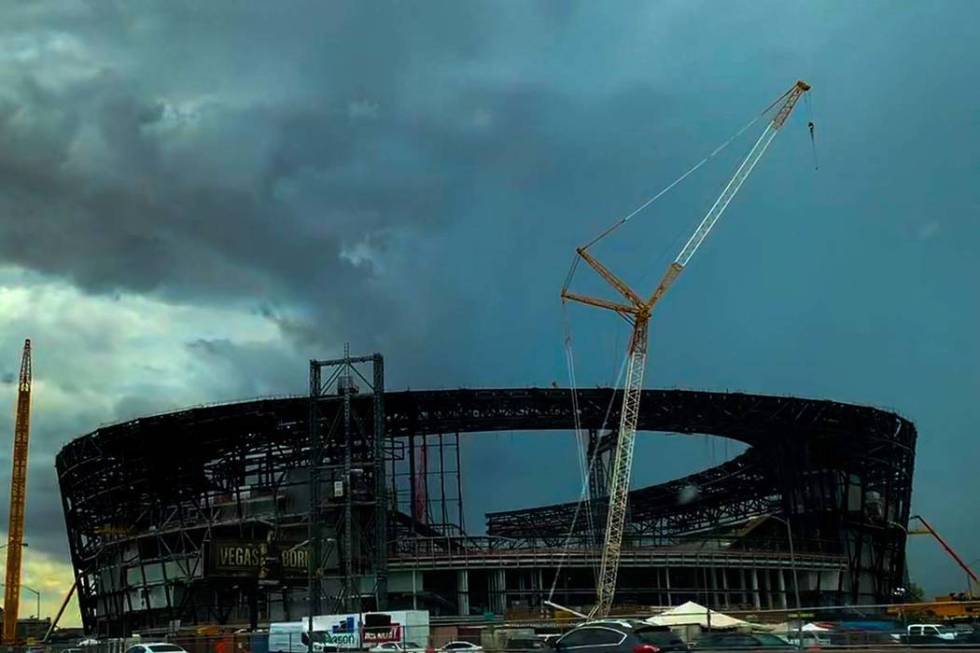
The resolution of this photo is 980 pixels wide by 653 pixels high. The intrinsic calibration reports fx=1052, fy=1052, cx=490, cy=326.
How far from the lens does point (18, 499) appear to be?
125562 mm

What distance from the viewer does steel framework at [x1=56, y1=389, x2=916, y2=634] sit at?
3686 inches

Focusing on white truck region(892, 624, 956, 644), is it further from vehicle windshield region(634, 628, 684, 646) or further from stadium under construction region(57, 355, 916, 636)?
stadium under construction region(57, 355, 916, 636)

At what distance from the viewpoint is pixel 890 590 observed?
115562 mm

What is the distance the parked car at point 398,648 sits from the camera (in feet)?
118

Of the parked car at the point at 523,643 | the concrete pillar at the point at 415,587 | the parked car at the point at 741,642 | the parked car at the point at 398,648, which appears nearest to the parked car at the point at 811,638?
the parked car at the point at 741,642

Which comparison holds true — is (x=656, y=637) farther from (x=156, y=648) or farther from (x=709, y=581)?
(x=709, y=581)

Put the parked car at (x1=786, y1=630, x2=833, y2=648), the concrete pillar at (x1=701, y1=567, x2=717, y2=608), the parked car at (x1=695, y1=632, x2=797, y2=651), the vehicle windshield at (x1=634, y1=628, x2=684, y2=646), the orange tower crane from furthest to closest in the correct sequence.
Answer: the orange tower crane < the concrete pillar at (x1=701, y1=567, x2=717, y2=608) < the parked car at (x1=786, y1=630, x2=833, y2=648) < the parked car at (x1=695, y1=632, x2=797, y2=651) < the vehicle windshield at (x1=634, y1=628, x2=684, y2=646)

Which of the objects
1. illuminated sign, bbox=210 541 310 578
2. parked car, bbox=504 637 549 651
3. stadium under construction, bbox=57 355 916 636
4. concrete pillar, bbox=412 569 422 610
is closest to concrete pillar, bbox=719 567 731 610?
Result: stadium under construction, bbox=57 355 916 636

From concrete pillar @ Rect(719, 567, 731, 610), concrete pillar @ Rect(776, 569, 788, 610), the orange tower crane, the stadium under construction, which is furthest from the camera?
the orange tower crane

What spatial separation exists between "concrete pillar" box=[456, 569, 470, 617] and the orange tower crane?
198 ft

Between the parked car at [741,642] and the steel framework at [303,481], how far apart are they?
183ft

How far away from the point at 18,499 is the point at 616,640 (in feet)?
386

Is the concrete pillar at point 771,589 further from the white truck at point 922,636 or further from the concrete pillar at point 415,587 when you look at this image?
the white truck at point 922,636

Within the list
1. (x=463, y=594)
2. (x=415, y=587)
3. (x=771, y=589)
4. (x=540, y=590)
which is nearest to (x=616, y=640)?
(x=415, y=587)
